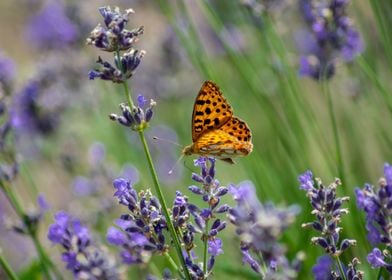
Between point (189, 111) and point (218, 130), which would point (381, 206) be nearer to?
point (218, 130)

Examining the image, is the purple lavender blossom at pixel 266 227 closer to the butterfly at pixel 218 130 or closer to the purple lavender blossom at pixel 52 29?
the butterfly at pixel 218 130

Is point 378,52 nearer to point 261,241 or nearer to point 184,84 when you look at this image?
point 184,84

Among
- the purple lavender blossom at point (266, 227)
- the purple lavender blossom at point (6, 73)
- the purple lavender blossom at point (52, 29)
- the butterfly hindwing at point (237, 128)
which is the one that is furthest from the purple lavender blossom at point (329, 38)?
the purple lavender blossom at point (52, 29)

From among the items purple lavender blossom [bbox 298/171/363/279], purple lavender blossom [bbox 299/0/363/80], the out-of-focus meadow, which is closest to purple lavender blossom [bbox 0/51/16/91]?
the out-of-focus meadow

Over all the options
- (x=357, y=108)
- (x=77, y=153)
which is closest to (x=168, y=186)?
(x=77, y=153)

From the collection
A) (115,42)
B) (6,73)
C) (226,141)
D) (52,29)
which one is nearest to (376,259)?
(226,141)

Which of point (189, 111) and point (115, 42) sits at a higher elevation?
point (189, 111)
